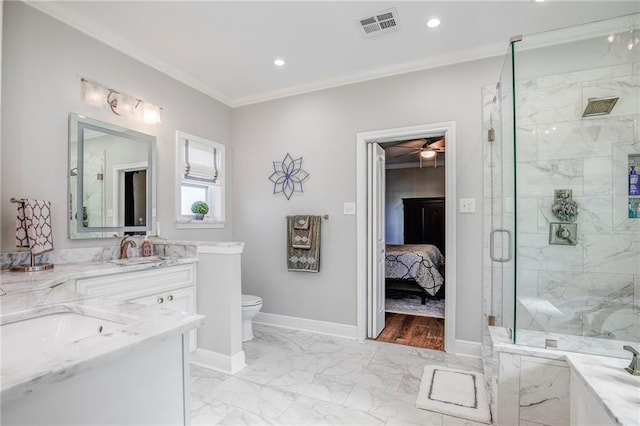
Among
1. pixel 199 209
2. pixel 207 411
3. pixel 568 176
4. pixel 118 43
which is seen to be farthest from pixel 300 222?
pixel 568 176

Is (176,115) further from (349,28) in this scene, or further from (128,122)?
(349,28)

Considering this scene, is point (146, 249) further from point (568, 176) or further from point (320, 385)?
point (568, 176)

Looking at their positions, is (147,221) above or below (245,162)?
below

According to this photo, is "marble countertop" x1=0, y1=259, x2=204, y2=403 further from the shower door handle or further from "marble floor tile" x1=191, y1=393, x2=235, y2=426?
the shower door handle

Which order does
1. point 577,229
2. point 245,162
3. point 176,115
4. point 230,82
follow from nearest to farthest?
point 577,229, point 176,115, point 230,82, point 245,162

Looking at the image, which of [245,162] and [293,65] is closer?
[293,65]

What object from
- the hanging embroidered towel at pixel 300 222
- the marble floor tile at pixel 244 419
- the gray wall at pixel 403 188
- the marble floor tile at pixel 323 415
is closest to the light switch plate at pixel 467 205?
the hanging embroidered towel at pixel 300 222

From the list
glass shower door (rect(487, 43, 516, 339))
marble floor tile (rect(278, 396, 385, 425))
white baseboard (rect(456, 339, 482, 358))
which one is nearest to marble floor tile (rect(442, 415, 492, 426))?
marble floor tile (rect(278, 396, 385, 425))

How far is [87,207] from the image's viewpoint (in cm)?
237

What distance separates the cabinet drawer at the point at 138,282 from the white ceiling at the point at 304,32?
6.11 feet

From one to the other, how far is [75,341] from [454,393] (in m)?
2.23

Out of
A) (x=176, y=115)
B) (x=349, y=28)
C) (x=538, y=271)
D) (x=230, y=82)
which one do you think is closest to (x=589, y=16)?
(x=349, y=28)

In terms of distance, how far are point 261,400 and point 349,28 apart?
2.76 meters

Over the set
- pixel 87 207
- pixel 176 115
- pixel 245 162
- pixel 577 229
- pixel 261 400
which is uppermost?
pixel 176 115
